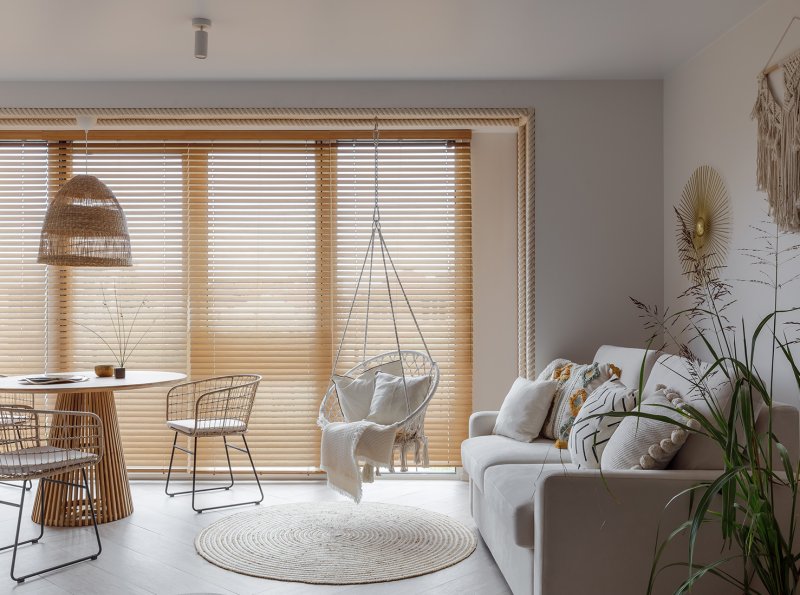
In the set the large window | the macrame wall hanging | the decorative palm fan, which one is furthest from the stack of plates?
the macrame wall hanging

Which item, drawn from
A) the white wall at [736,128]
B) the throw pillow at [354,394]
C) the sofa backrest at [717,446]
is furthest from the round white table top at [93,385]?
the white wall at [736,128]

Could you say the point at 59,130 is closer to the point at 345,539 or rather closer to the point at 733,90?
the point at 345,539

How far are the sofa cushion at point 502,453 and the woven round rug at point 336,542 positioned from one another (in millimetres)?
393

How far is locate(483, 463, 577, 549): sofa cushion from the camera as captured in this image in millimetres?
2562

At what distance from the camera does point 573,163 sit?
4.36 m

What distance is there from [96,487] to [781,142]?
12.3ft

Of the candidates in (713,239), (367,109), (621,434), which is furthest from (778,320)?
(367,109)

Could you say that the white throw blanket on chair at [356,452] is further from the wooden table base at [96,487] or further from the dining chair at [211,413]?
the wooden table base at [96,487]

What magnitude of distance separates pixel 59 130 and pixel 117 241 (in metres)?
1.29

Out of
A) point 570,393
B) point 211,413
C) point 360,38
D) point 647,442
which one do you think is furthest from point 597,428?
point 211,413

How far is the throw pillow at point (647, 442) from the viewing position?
253cm

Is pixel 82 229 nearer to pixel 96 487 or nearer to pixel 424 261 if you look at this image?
pixel 96 487

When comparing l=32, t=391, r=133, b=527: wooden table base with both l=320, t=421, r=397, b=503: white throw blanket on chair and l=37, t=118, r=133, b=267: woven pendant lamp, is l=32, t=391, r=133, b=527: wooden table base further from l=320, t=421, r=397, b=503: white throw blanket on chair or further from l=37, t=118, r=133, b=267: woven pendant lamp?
l=320, t=421, r=397, b=503: white throw blanket on chair

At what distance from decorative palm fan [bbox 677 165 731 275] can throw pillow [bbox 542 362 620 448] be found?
0.66 metres
